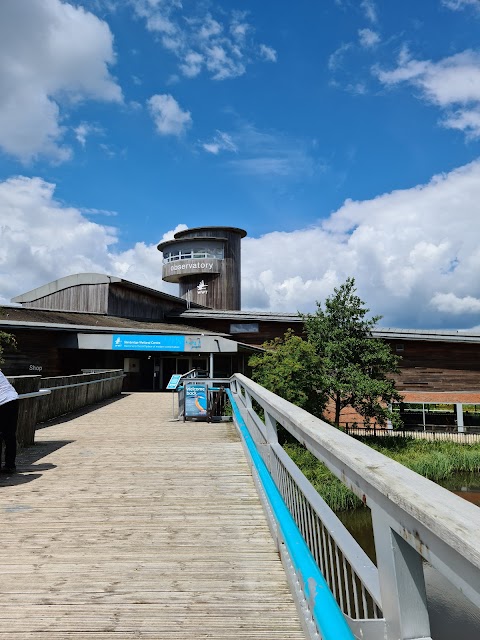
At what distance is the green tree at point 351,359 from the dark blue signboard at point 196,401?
1977 centimetres

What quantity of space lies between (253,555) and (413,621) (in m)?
2.76

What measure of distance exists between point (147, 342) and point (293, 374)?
9115 mm

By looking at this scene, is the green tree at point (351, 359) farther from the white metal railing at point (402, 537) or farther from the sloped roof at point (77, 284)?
the white metal railing at point (402, 537)

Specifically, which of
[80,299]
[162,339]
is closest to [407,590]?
[162,339]

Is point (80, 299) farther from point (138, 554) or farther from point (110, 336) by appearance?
point (138, 554)

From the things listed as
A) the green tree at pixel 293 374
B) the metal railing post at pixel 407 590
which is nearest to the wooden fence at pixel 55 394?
the metal railing post at pixel 407 590

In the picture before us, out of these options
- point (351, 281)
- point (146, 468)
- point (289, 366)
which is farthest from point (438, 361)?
point (146, 468)

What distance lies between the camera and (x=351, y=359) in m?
34.1

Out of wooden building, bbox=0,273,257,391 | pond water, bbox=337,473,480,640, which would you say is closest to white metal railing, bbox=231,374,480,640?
pond water, bbox=337,473,480,640

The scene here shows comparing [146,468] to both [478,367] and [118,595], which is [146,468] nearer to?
[118,595]

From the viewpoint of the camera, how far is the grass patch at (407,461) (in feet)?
67.9

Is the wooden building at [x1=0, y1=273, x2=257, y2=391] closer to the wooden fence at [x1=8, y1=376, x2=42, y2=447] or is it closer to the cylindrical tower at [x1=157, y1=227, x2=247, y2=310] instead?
the cylindrical tower at [x1=157, y1=227, x2=247, y2=310]

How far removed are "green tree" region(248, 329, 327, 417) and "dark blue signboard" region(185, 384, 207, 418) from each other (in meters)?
16.4

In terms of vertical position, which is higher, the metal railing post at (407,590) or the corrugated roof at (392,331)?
the corrugated roof at (392,331)
